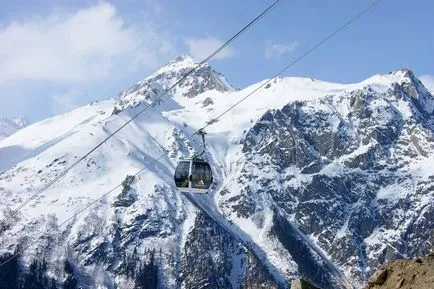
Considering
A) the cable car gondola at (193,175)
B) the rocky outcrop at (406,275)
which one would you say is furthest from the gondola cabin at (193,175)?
the rocky outcrop at (406,275)

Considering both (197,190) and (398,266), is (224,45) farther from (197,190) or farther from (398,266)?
(197,190)

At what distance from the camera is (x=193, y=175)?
42469 millimetres

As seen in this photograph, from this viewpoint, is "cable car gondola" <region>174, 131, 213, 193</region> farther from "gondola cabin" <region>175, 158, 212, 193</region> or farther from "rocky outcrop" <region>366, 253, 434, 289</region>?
"rocky outcrop" <region>366, 253, 434, 289</region>

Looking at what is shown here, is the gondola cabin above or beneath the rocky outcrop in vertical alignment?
above

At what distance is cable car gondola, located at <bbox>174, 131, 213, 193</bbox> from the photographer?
140 ft

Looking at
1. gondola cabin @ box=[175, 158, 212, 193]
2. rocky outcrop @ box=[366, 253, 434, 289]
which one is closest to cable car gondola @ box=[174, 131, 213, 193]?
gondola cabin @ box=[175, 158, 212, 193]

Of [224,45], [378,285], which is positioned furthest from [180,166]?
[378,285]

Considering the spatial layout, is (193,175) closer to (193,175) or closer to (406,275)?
(193,175)

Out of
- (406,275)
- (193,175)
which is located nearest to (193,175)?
(193,175)

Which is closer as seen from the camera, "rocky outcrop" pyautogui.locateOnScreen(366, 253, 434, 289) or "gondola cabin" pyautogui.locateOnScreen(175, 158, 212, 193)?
"rocky outcrop" pyautogui.locateOnScreen(366, 253, 434, 289)

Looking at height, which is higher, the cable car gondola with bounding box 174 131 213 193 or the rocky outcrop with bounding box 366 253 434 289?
the cable car gondola with bounding box 174 131 213 193

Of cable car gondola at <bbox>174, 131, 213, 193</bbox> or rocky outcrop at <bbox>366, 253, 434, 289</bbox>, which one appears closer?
rocky outcrop at <bbox>366, 253, 434, 289</bbox>

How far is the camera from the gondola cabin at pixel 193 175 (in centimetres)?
4259

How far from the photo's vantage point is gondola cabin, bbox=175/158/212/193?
42.6 metres
